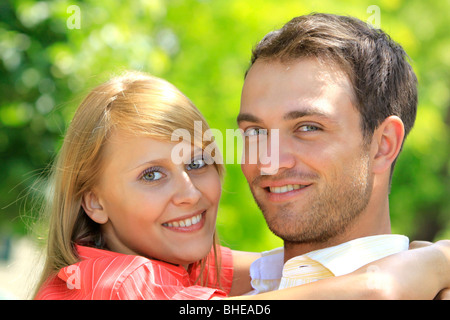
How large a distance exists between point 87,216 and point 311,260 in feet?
3.59

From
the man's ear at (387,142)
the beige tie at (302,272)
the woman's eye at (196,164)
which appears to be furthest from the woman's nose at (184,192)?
the man's ear at (387,142)

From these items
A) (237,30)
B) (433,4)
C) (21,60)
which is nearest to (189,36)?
(237,30)

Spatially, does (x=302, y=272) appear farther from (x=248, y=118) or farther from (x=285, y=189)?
(x=248, y=118)

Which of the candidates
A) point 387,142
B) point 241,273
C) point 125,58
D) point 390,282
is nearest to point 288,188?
point 387,142

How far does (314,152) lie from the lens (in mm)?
2336

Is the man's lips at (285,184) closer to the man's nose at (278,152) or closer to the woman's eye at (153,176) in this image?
the man's nose at (278,152)

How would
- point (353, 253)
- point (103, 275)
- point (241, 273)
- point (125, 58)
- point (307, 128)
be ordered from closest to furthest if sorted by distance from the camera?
1. point (103, 275)
2. point (353, 253)
3. point (307, 128)
4. point (241, 273)
5. point (125, 58)

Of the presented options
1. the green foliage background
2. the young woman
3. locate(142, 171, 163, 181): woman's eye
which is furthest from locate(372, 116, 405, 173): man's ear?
the green foliage background

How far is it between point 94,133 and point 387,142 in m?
1.35

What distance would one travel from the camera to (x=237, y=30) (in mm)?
5305

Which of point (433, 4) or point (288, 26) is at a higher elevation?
point (433, 4)

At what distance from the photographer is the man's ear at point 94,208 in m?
2.47

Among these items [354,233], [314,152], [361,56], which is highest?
[361,56]
